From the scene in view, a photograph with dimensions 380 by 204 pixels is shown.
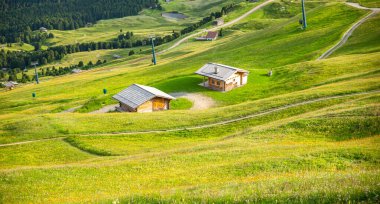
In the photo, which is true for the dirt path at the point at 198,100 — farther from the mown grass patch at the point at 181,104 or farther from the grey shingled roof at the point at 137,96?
the grey shingled roof at the point at 137,96

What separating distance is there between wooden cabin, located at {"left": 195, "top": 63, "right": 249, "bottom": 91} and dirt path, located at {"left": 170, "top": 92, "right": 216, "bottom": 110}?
16.0ft

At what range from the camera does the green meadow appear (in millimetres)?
21547

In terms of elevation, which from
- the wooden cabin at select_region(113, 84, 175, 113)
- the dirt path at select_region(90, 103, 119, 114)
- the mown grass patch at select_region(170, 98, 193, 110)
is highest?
the wooden cabin at select_region(113, 84, 175, 113)

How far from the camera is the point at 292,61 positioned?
286 feet

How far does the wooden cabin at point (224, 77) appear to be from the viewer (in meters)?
76.8

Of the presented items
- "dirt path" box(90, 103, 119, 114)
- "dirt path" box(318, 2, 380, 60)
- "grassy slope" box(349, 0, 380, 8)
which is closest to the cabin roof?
"grassy slope" box(349, 0, 380, 8)

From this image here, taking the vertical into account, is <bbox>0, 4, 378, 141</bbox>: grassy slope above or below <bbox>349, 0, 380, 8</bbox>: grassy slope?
below

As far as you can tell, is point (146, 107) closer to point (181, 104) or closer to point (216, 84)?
point (181, 104)

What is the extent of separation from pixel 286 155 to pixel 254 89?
147 feet

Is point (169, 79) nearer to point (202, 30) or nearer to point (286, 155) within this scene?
point (286, 155)

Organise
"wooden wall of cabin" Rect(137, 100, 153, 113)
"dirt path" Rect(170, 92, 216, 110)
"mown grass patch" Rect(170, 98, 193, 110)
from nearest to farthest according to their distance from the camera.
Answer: "wooden wall of cabin" Rect(137, 100, 153, 113)
"dirt path" Rect(170, 92, 216, 110)
"mown grass patch" Rect(170, 98, 193, 110)

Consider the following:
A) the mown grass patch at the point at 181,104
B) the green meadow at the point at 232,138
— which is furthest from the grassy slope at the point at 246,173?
the mown grass patch at the point at 181,104

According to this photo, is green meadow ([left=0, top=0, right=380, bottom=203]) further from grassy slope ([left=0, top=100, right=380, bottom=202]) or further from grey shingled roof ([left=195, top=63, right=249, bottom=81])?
grey shingled roof ([left=195, top=63, right=249, bottom=81])

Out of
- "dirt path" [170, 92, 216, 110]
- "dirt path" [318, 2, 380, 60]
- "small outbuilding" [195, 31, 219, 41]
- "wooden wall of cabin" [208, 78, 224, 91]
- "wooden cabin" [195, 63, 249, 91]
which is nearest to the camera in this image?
"dirt path" [170, 92, 216, 110]
